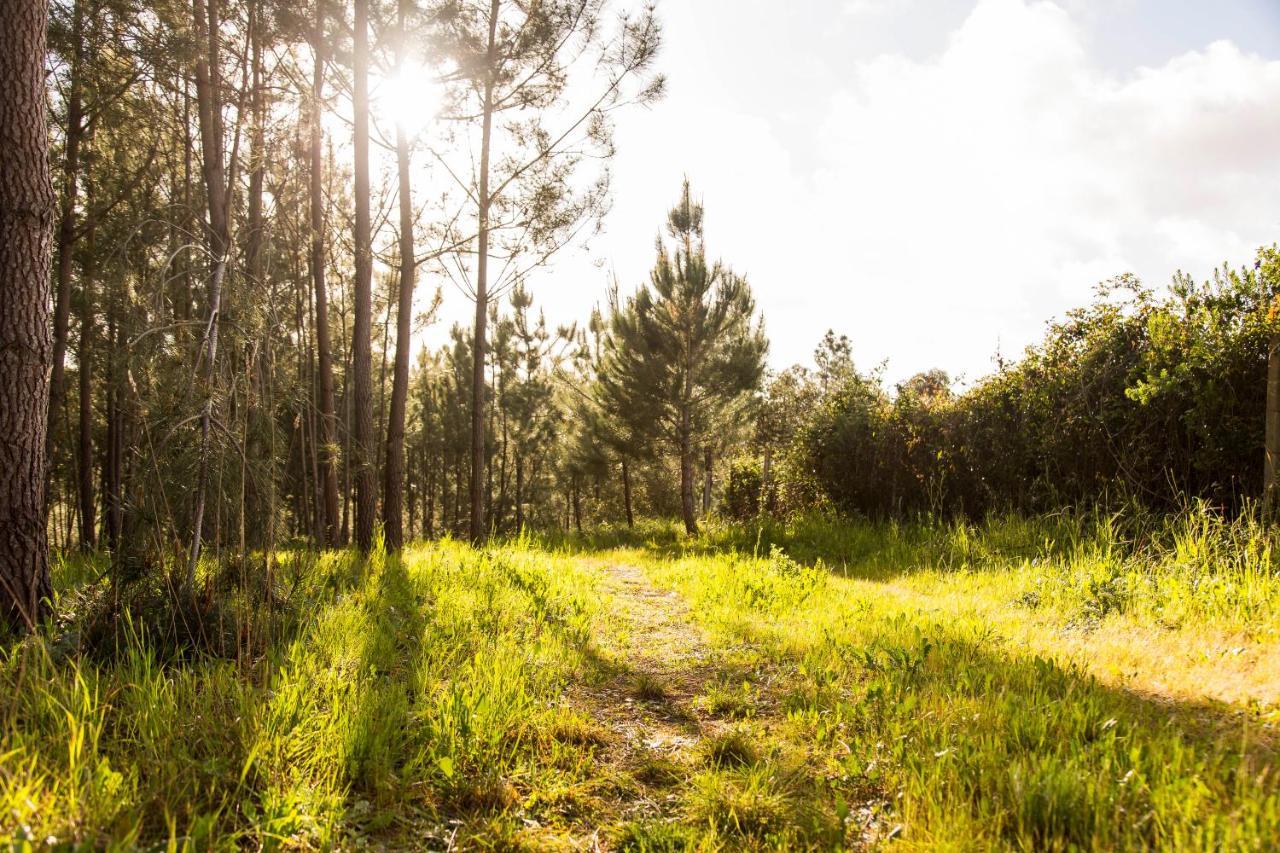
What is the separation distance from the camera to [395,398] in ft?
23.4

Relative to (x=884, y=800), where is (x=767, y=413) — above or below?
above

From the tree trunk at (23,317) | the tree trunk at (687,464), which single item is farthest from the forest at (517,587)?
the tree trunk at (687,464)

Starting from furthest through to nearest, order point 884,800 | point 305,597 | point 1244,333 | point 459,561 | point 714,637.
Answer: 1. point 459,561
2. point 1244,333
3. point 714,637
4. point 305,597
5. point 884,800

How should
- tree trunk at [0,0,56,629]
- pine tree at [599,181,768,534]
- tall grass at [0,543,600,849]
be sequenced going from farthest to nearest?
pine tree at [599,181,768,534]
tree trunk at [0,0,56,629]
tall grass at [0,543,600,849]

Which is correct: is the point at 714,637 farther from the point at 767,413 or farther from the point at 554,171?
the point at 767,413

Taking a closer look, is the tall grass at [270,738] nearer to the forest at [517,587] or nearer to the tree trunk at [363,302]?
the forest at [517,587]

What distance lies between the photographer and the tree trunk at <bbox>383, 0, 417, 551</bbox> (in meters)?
7.02

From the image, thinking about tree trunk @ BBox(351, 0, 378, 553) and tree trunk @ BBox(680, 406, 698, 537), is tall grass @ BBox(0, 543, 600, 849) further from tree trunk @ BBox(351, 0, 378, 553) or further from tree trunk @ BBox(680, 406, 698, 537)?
tree trunk @ BBox(680, 406, 698, 537)

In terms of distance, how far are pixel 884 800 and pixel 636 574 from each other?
257 inches

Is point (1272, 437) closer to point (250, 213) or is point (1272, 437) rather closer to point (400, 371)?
point (400, 371)

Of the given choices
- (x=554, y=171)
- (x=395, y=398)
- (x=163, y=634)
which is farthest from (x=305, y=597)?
(x=554, y=171)

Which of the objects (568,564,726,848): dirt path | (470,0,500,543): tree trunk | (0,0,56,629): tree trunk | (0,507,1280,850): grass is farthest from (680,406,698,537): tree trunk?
(0,0,56,629): tree trunk

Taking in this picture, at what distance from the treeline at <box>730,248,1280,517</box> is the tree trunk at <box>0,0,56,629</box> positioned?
8581 mm

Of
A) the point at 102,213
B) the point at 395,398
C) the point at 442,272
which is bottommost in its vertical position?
the point at 395,398
